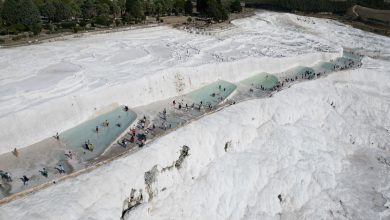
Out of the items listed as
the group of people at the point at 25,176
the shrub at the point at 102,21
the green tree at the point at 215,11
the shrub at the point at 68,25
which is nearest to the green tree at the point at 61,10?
the shrub at the point at 68,25

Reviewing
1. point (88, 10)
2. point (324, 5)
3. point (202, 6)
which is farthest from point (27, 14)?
point (324, 5)

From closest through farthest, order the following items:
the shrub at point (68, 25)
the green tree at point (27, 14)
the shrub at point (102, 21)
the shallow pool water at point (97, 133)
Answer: the shallow pool water at point (97, 133)
the green tree at point (27, 14)
the shrub at point (68, 25)
the shrub at point (102, 21)

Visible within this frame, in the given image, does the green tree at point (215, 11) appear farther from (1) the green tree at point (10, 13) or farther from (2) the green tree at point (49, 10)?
(1) the green tree at point (10, 13)

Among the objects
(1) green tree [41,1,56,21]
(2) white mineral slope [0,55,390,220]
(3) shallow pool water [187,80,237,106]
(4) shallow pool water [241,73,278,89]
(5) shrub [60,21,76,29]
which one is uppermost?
(1) green tree [41,1,56,21]

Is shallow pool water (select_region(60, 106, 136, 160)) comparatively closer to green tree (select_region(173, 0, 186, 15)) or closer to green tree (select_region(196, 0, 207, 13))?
green tree (select_region(196, 0, 207, 13))

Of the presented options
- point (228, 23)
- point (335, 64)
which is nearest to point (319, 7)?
point (228, 23)

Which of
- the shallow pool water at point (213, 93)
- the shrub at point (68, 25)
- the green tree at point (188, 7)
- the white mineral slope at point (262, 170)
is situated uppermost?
the green tree at point (188, 7)

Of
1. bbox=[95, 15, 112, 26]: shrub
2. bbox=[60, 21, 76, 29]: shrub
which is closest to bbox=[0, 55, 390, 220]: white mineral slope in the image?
bbox=[95, 15, 112, 26]: shrub
